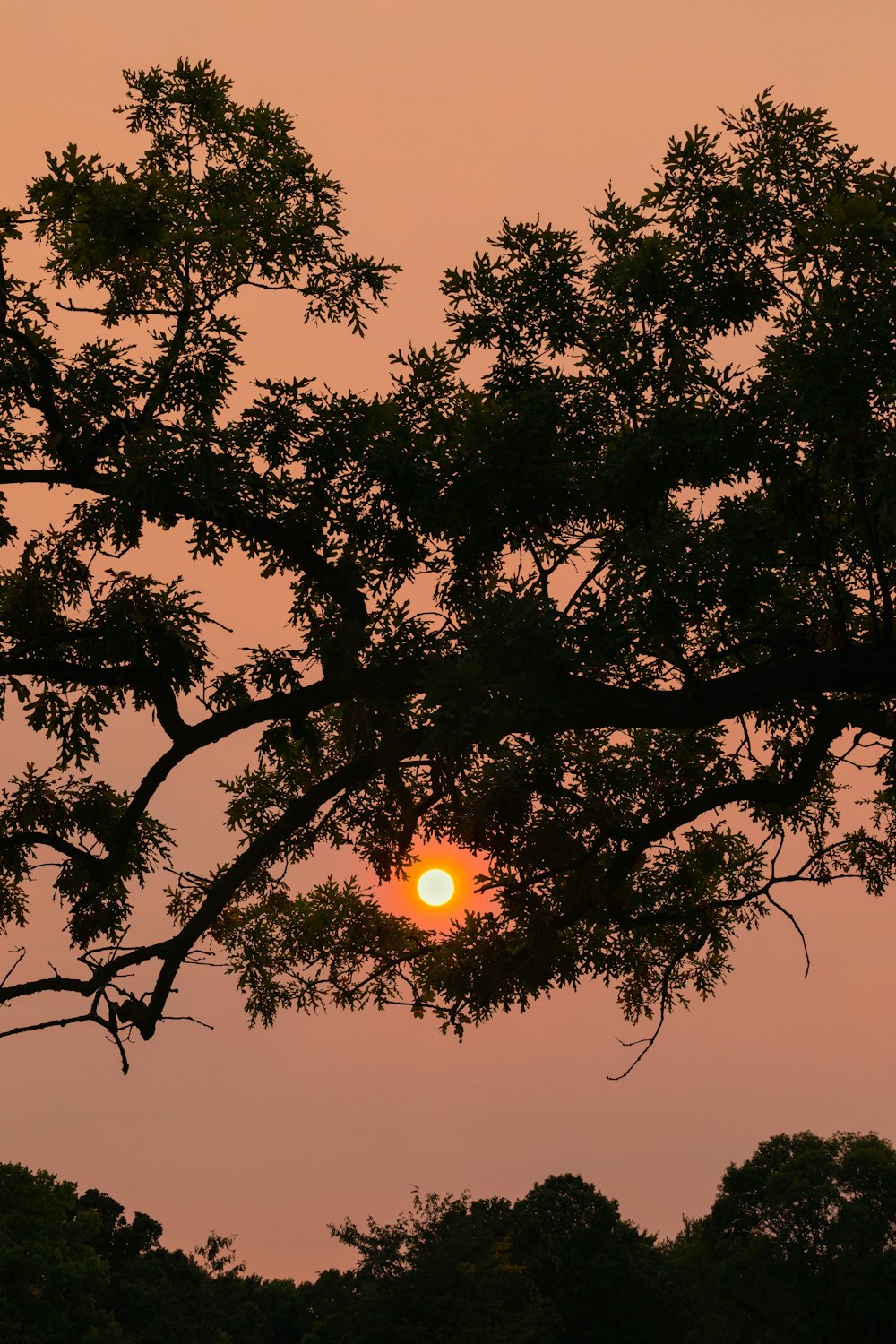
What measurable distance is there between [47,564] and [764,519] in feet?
24.3

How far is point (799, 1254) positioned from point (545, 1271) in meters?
12.3

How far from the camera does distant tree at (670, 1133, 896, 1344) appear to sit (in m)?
63.3

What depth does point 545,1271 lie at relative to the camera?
6638 centimetres

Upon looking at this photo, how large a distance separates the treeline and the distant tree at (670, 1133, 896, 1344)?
0.28 feet

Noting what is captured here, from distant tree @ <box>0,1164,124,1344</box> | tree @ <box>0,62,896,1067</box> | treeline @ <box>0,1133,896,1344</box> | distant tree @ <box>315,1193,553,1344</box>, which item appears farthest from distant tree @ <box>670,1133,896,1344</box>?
tree @ <box>0,62,896,1067</box>

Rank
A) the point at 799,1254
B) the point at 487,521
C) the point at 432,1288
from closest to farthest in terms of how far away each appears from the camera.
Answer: the point at 487,521
the point at 432,1288
the point at 799,1254

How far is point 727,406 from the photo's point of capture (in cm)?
1259

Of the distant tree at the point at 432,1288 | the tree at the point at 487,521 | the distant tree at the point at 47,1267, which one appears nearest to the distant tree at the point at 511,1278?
the distant tree at the point at 432,1288

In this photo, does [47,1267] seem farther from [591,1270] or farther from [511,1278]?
[591,1270]

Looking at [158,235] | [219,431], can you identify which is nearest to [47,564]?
[219,431]

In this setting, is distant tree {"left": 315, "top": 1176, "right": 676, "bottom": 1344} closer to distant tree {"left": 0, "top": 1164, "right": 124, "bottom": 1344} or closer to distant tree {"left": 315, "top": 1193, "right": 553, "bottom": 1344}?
distant tree {"left": 315, "top": 1193, "right": 553, "bottom": 1344}

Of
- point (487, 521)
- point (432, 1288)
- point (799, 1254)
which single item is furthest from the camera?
point (799, 1254)

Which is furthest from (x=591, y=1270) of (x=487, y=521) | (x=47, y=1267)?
(x=487, y=521)

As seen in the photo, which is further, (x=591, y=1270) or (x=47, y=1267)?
(x=591, y=1270)
